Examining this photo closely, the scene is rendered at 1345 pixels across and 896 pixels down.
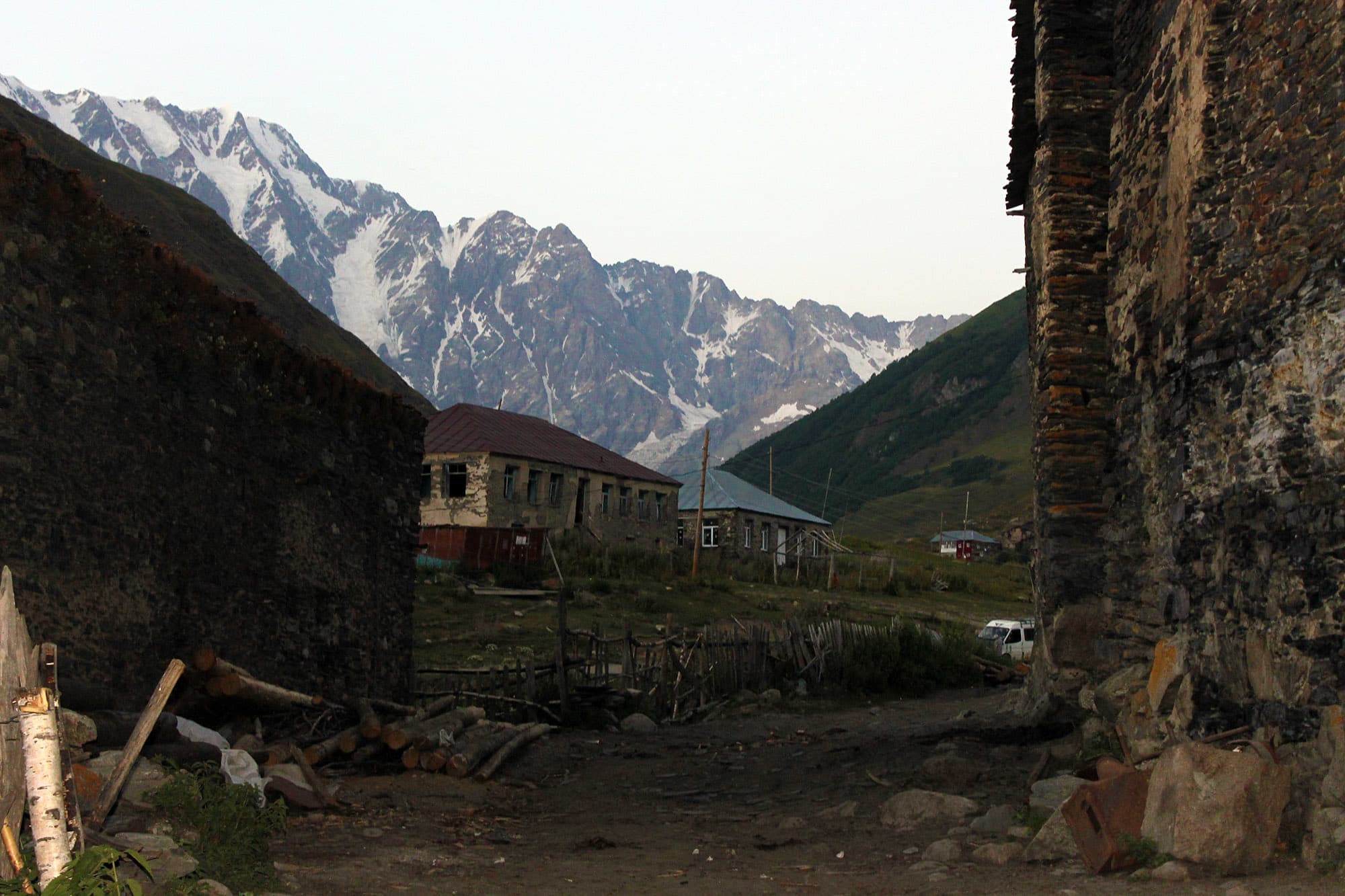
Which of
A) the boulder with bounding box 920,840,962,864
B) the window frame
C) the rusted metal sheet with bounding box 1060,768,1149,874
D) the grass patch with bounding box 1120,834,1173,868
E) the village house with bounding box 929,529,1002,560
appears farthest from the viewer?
the village house with bounding box 929,529,1002,560

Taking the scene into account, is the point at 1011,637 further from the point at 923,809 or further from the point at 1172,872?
the point at 1172,872

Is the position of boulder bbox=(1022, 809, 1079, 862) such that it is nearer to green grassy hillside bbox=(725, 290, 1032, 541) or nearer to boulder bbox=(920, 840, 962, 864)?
boulder bbox=(920, 840, 962, 864)

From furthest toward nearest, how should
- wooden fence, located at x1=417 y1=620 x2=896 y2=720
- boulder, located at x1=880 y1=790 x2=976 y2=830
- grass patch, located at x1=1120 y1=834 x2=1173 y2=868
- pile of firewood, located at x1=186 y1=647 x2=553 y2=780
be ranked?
wooden fence, located at x1=417 y1=620 x2=896 y2=720, pile of firewood, located at x1=186 y1=647 x2=553 y2=780, boulder, located at x1=880 y1=790 x2=976 y2=830, grass patch, located at x1=1120 y1=834 x2=1173 y2=868

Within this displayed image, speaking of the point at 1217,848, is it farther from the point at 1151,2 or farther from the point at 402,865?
the point at 1151,2

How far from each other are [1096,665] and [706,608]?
70.9 ft

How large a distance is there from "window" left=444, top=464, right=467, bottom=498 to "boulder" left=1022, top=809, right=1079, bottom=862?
34.4m

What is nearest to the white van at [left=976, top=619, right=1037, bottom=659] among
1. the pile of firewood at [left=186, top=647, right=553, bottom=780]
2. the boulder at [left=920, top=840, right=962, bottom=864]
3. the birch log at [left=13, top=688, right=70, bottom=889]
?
the pile of firewood at [left=186, top=647, right=553, bottom=780]

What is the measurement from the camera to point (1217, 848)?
6.18m

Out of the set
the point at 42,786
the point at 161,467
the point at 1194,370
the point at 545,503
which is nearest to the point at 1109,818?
the point at 1194,370

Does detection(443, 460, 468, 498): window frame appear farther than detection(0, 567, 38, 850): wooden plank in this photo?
Yes

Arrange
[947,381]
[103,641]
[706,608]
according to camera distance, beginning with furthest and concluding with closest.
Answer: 1. [947,381]
2. [706,608]
3. [103,641]

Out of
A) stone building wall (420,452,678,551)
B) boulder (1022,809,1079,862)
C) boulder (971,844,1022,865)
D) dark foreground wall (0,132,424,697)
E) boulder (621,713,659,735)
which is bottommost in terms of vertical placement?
boulder (621,713,659,735)

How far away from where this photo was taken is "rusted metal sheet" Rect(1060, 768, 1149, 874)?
652 centimetres

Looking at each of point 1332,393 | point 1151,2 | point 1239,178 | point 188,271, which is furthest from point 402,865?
point 1151,2
